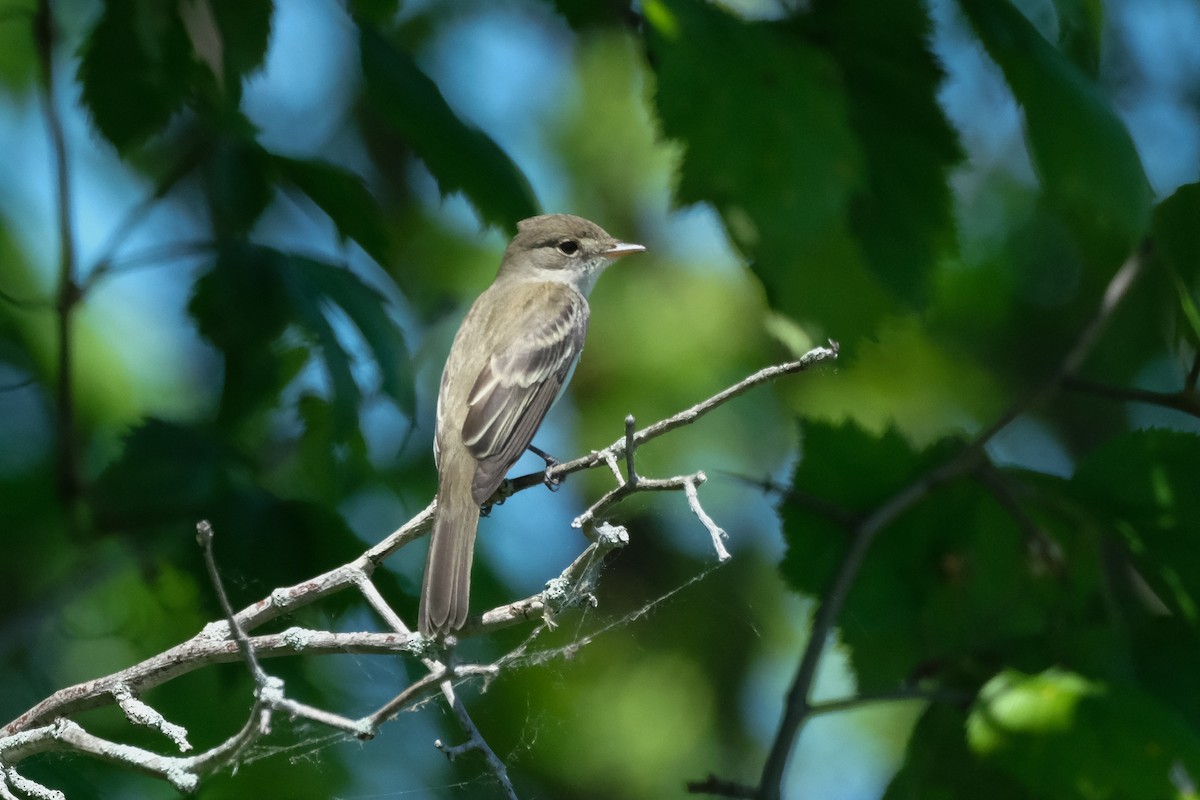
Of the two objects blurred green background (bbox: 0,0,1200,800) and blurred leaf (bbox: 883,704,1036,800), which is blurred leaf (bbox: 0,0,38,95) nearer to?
blurred green background (bbox: 0,0,1200,800)

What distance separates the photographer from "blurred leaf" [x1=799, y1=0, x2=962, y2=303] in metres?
2.68

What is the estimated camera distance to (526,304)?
4.26m

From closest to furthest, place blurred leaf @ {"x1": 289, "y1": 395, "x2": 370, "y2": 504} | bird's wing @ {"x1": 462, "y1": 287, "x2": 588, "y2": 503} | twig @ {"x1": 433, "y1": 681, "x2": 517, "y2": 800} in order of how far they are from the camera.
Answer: twig @ {"x1": 433, "y1": 681, "x2": 517, "y2": 800}, blurred leaf @ {"x1": 289, "y1": 395, "x2": 370, "y2": 504}, bird's wing @ {"x1": 462, "y1": 287, "x2": 588, "y2": 503}

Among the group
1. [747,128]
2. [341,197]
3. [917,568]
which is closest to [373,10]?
[341,197]

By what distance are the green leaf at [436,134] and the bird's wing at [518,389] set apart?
2.35 feet

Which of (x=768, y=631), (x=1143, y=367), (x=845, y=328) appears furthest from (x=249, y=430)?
(x=1143, y=367)

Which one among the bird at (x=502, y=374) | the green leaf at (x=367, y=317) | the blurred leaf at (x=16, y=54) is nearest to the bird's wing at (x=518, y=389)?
the bird at (x=502, y=374)

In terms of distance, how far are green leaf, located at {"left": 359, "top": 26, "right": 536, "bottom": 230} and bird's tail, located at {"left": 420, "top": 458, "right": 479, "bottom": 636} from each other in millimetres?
669

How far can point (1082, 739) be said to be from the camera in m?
2.42

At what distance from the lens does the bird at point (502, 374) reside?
280 cm

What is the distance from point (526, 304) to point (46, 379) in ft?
4.85

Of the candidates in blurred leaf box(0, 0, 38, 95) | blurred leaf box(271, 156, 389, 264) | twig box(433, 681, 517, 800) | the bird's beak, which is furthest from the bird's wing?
blurred leaf box(0, 0, 38, 95)

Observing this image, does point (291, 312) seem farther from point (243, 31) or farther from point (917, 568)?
point (917, 568)

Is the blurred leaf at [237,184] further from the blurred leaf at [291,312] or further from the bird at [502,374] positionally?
the bird at [502,374]
